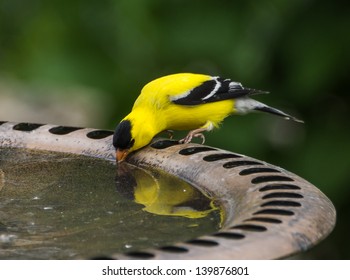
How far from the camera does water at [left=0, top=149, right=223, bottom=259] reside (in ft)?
8.53

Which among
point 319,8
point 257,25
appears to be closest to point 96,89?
point 257,25

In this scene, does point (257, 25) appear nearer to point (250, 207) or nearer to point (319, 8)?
point (319, 8)

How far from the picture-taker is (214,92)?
4.89 m

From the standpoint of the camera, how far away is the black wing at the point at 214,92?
4.83 m

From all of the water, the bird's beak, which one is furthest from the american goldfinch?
the water

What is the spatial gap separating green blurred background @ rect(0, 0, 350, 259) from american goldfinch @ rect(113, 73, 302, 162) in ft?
→ 0.23

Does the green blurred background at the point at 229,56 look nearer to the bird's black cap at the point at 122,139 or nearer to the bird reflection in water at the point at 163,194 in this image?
the bird's black cap at the point at 122,139

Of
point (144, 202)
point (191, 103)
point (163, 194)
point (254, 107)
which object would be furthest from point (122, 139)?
point (254, 107)

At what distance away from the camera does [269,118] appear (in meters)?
→ 5.20

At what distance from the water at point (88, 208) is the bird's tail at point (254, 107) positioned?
140 centimetres

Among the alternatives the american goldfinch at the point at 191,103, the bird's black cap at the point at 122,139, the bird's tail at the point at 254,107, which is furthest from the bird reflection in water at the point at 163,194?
the bird's tail at the point at 254,107

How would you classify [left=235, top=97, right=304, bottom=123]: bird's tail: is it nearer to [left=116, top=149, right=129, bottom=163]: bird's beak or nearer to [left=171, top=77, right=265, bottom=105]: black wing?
[left=171, top=77, right=265, bottom=105]: black wing

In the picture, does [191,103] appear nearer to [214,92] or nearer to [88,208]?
[214,92]

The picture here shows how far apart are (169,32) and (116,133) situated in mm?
965
